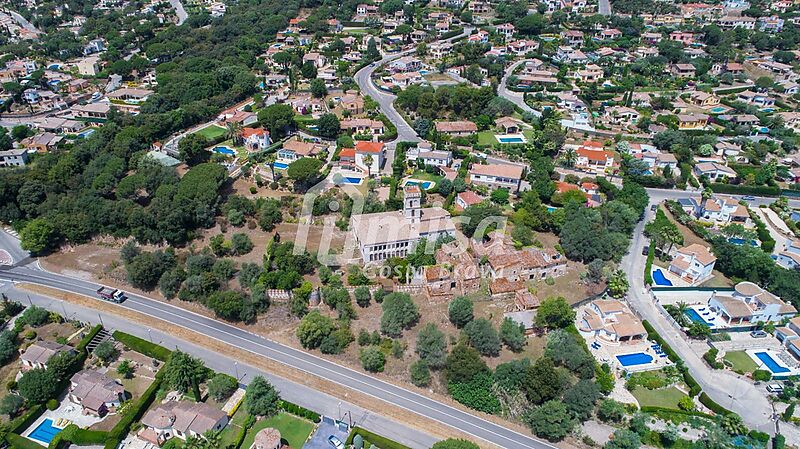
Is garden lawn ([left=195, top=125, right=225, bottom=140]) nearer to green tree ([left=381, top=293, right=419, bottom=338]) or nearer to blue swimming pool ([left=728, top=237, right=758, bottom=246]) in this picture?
green tree ([left=381, top=293, right=419, bottom=338])

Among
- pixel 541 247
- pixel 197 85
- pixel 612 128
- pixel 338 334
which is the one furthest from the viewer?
pixel 197 85

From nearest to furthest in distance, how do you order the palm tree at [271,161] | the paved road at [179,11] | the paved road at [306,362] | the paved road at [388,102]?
1. the paved road at [306,362]
2. the palm tree at [271,161]
3. the paved road at [388,102]
4. the paved road at [179,11]

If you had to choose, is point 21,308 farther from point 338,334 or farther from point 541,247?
point 541,247

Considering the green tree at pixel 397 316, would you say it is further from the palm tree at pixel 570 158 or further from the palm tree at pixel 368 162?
the palm tree at pixel 570 158

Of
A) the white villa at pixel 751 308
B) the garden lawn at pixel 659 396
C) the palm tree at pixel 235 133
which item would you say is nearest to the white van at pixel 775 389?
the garden lawn at pixel 659 396

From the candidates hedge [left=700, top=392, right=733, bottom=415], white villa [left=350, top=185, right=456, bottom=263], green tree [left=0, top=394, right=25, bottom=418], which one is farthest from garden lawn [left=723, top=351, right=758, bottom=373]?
green tree [left=0, top=394, right=25, bottom=418]

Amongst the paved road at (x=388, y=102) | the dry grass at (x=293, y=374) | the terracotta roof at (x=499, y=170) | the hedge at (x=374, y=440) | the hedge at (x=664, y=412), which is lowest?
the paved road at (x=388, y=102)

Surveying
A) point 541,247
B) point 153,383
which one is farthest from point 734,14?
point 153,383
